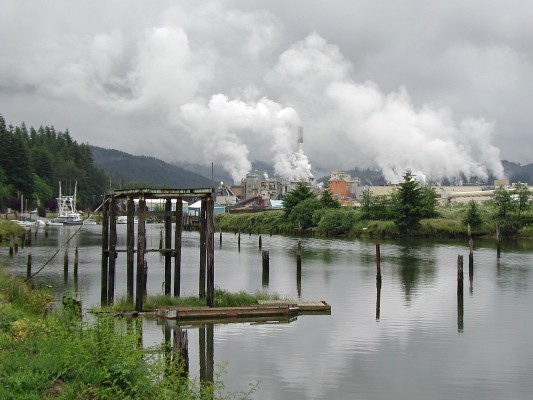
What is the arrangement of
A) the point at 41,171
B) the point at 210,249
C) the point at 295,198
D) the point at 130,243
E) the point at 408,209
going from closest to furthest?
the point at 210,249, the point at 130,243, the point at 408,209, the point at 295,198, the point at 41,171

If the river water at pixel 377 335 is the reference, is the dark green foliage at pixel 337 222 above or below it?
above

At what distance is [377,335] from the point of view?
2614cm

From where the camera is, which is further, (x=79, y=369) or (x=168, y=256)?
(x=168, y=256)

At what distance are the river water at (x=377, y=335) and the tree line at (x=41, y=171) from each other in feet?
287

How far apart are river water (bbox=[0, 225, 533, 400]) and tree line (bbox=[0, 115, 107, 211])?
3448 inches

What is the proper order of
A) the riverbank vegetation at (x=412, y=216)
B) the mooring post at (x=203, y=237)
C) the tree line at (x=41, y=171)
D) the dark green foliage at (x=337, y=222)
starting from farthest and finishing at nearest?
the tree line at (x=41, y=171) → the dark green foliage at (x=337, y=222) → the riverbank vegetation at (x=412, y=216) → the mooring post at (x=203, y=237)

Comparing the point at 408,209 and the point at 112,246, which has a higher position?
the point at 408,209

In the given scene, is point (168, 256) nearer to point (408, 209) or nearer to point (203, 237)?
point (203, 237)

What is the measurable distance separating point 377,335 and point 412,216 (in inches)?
2781

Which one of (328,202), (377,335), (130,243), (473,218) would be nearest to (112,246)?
(130,243)

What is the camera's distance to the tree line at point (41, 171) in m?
132

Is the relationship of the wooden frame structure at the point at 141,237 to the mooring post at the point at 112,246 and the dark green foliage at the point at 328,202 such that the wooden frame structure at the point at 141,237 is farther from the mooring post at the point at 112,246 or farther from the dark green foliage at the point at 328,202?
the dark green foliage at the point at 328,202

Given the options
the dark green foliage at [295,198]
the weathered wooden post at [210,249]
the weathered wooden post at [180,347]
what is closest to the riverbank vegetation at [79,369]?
the weathered wooden post at [180,347]

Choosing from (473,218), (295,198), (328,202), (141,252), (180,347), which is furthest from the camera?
(295,198)
